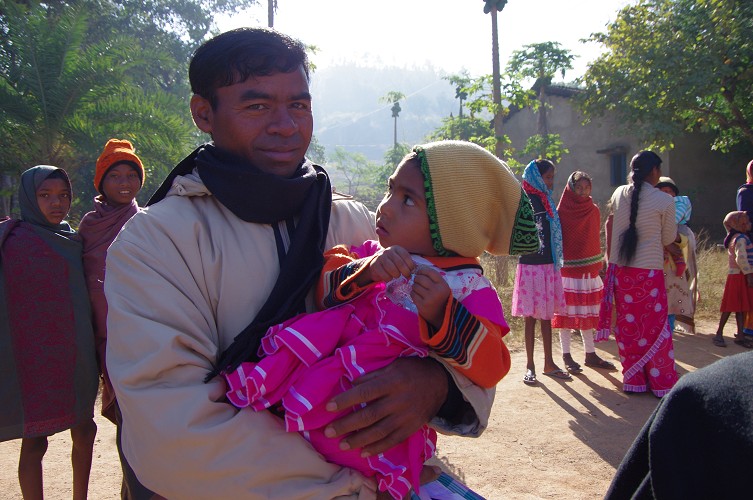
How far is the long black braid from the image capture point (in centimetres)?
537

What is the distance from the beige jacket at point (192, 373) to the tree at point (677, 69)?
1445 centimetres

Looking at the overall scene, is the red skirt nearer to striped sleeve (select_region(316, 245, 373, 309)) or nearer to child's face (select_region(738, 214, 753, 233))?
child's face (select_region(738, 214, 753, 233))

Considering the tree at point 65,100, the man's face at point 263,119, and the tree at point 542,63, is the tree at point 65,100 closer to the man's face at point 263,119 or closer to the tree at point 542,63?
the man's face at point 263,119

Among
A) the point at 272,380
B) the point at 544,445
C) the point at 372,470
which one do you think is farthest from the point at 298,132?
the point at 544,445

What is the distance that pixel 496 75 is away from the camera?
41.0 feet

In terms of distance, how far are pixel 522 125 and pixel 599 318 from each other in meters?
19.6

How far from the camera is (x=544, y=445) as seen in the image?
4551mm

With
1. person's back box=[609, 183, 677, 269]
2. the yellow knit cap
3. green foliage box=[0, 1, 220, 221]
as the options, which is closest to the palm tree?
green foliage box=[0, 1, 220, 221]

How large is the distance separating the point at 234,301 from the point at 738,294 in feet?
24.7

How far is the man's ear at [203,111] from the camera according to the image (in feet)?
5.58

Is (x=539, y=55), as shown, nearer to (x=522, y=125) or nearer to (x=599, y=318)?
(x=522, y=125)

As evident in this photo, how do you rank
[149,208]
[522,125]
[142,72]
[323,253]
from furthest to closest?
[522,125] < [142,72] < [323,253] < [149,208]

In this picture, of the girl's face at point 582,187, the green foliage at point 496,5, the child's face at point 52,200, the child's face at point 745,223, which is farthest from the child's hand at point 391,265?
the green foliage at point 496,5

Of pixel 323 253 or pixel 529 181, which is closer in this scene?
pixel 323 253
